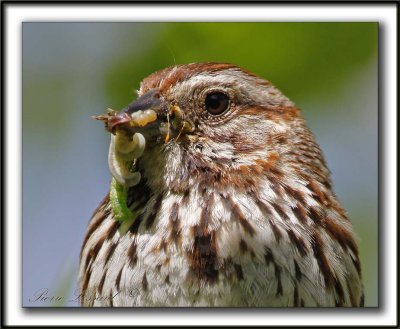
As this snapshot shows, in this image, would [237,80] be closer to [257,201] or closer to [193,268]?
[257,201]

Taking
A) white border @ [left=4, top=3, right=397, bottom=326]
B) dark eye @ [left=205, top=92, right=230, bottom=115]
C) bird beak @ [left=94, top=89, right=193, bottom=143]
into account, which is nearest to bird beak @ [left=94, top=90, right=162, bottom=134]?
bird beak @ [left=94, top=89, right=193, bottom=143]

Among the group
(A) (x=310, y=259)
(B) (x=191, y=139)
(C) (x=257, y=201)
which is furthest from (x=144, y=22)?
(A) (x=310, y=259)

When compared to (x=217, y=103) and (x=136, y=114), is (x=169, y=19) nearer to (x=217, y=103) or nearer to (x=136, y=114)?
(x=217, y=103)

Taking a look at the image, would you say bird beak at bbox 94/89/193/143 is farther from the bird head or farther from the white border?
the white border

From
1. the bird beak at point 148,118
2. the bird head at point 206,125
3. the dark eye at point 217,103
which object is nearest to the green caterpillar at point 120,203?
the bird head at point 206,125

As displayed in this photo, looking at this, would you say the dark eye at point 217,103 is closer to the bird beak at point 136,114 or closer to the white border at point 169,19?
the bird beak at point 136,114

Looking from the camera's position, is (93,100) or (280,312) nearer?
(280,312)

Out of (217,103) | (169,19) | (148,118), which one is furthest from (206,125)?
(169,19)

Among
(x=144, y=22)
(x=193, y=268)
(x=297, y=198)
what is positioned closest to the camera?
(x=193, y=268)
